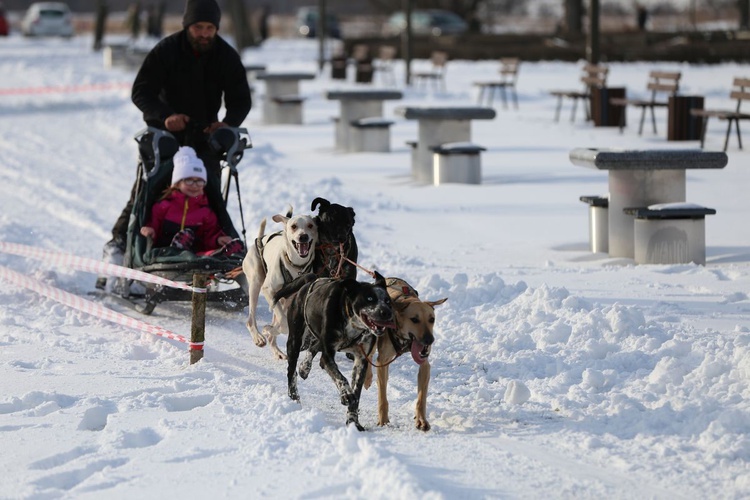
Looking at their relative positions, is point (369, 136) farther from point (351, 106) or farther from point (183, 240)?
point (183, 240)

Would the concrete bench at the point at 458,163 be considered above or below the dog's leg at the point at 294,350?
above

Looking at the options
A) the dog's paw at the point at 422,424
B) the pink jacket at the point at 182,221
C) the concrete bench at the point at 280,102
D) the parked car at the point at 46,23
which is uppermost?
the parked car at the point at 46,23

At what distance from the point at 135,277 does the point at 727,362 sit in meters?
3.79

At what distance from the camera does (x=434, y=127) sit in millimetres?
17172

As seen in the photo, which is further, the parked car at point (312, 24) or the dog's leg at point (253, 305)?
the parked car at point (312, 24)

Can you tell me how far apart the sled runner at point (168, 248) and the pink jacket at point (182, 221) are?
0.22 feet

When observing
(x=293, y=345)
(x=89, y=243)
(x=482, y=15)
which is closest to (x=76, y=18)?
(x=482, y=15)

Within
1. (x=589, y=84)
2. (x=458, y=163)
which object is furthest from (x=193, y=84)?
(x=589, y=84)

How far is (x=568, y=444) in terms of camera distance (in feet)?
19.2

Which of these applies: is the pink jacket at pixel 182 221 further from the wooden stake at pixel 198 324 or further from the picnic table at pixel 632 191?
the picnic table at pixel 632 191

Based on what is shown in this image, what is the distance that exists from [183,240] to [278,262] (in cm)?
165

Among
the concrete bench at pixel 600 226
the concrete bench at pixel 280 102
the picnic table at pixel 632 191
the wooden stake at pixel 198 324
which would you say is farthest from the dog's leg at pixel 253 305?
the concrete bench at pixel 280 102

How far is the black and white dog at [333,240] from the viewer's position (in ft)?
24.6

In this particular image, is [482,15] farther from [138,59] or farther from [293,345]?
[293,345]
